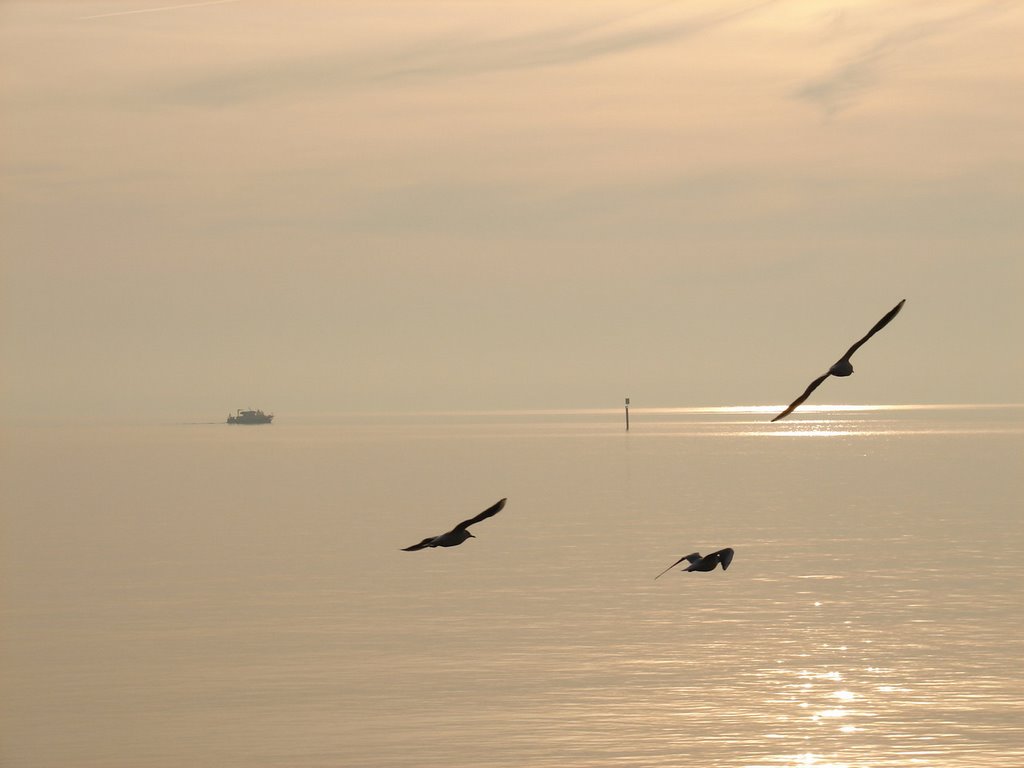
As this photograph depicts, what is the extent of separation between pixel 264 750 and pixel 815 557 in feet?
172

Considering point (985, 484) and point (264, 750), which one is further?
point (985, 484)

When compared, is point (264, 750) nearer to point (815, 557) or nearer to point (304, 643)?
point (304, 643)

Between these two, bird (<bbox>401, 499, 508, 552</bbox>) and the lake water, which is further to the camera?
the lake water

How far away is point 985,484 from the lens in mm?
174625

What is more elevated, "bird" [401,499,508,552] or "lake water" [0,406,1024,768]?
"bird" [401,499,508,552]

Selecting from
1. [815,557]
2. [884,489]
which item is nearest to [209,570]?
[815,557]

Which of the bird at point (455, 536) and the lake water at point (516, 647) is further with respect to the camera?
the lake water at point (516, 647)

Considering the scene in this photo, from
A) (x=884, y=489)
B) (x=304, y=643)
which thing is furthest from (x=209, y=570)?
(x=884, y=489)

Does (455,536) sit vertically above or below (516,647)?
above

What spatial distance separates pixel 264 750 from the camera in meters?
52.5

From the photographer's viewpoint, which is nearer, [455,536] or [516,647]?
[455,536]

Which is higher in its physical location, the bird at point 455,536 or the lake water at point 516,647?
the bird at point 455,536

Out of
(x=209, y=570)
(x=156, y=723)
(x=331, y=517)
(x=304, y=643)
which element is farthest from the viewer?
(x=331, y=517)

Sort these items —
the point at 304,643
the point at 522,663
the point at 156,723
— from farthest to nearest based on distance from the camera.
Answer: the point at 304,643, the point at 522,663, the point at 156,723
